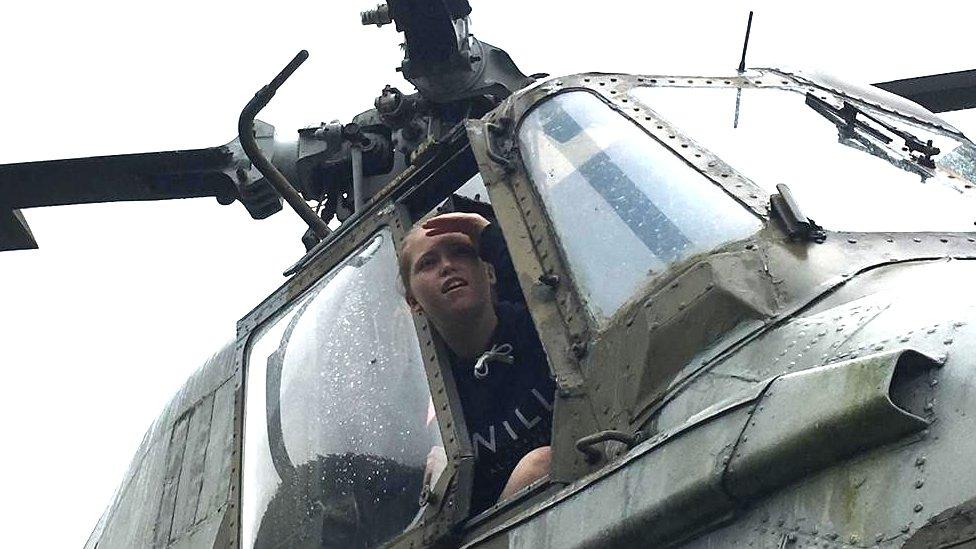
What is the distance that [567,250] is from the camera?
409 cm

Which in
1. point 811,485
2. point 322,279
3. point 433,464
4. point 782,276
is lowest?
point 811,485

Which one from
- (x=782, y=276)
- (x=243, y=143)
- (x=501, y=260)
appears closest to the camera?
(x=782, y=276)

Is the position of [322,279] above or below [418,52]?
below

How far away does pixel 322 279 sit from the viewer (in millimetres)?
5258

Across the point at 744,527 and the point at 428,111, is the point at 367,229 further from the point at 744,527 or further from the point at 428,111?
the point at 744,527

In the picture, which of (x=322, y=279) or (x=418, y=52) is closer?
(x=322, y=279)

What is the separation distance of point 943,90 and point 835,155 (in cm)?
238

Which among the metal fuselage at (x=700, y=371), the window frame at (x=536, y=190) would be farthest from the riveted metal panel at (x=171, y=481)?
the window frame at (x=536, y=190)

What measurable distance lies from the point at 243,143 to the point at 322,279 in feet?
3.06

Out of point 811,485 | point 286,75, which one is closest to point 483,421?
point 286,75

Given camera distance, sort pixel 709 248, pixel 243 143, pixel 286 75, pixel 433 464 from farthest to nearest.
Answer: pixel 243 143 → pixel 286 75 → pixel 433 464 → pixel 709 248

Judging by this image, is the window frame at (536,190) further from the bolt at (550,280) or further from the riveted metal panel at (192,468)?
the riveted metal panel at (192,468)

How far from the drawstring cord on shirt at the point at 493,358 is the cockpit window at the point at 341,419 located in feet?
0.52

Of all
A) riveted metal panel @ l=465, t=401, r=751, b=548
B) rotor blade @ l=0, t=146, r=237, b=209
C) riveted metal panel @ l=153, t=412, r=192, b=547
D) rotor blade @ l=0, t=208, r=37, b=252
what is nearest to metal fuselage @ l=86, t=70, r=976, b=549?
riveted metal panel @ l=465, t=401, r=751, b=548
